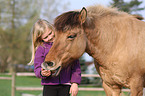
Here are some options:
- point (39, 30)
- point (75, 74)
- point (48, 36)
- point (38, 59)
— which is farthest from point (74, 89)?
point (39, 30)

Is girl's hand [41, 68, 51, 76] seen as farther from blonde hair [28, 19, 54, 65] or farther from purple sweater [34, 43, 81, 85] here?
blonde hair [28, 19, 54, 65]

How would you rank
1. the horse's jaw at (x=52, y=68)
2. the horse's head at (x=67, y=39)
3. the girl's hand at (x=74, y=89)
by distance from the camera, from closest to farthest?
1. the horse's jaw at (x=52, y=68)
2. the horse's head at (x=67, y=39)
3. the girl's hand at (x=74, y=89)

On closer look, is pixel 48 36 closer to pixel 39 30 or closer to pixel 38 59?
pixel 39 30

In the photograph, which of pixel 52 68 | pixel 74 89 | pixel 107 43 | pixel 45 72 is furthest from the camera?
pixel 107 43

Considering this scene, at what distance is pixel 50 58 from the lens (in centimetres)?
274

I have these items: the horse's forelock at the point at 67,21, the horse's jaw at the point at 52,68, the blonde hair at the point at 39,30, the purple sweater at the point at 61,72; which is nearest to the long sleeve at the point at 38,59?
the purple sweater at the point at 61,72

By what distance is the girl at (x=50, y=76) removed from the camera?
3113 millimetres

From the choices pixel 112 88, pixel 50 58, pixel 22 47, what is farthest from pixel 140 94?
pixel 22 47

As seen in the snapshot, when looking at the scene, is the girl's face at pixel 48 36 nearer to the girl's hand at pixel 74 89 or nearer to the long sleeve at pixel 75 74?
the long sleeve at pixel 75 74

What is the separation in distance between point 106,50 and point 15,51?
24.1 meters

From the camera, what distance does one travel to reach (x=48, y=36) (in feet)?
10.5

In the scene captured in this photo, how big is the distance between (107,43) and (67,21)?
0.81m

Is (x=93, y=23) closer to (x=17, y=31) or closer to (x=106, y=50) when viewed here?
(x=106, y=50)

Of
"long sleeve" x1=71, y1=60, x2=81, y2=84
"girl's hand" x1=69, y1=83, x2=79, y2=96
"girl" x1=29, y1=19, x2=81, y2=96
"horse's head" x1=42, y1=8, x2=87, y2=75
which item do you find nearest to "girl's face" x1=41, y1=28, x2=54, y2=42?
"girl" x1=29, y1=19, x2=81, y2=96
